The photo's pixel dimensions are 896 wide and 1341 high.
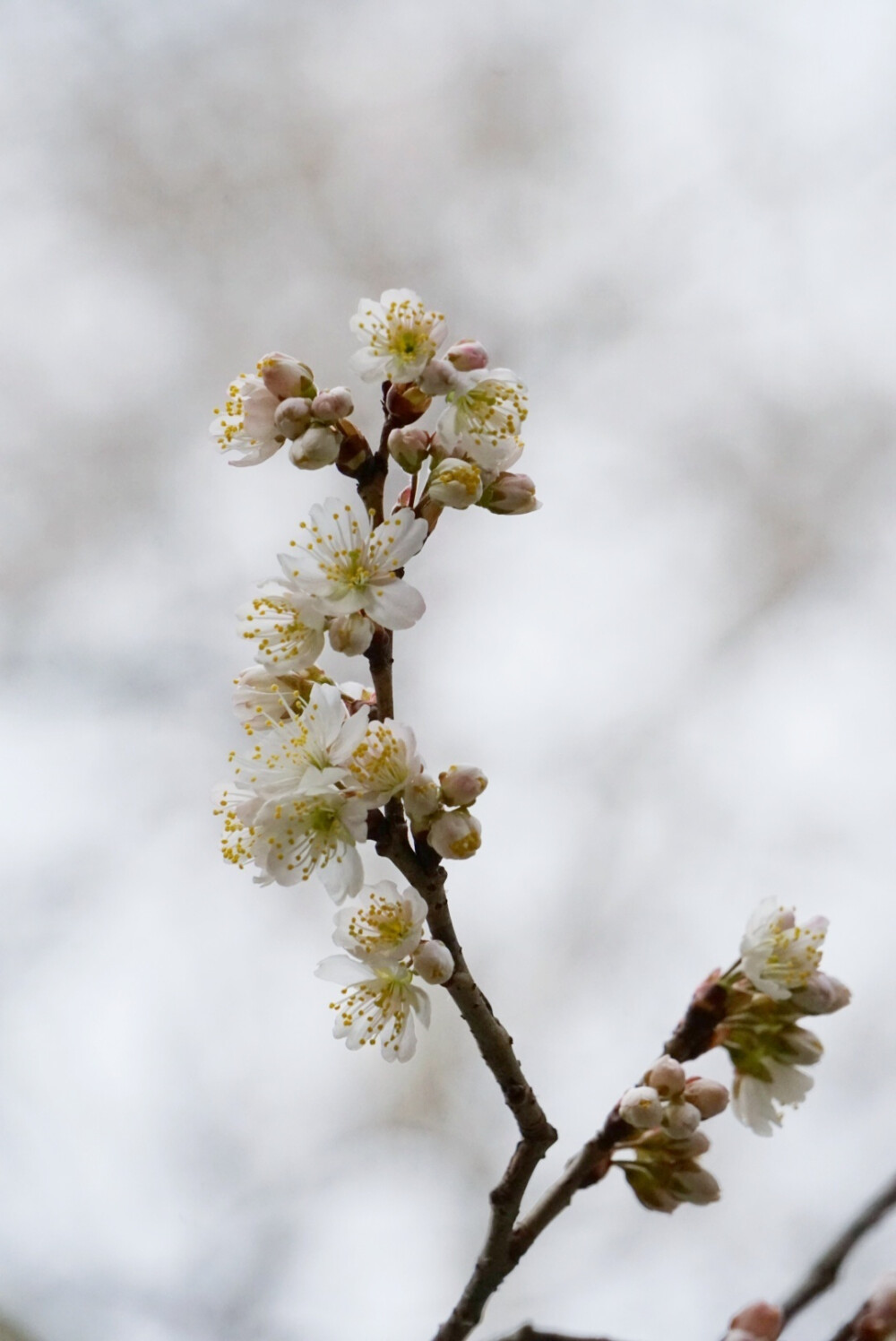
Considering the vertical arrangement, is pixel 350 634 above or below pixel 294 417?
below

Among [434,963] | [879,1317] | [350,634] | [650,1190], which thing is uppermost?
[350,634]

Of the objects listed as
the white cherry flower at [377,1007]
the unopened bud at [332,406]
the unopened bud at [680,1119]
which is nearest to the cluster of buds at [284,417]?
the unopened bud at [332,406]

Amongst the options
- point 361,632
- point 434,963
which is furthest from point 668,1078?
point 361,632

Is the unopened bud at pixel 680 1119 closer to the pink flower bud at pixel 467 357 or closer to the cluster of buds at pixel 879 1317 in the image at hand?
the cluster of buds at pixel 879 1317

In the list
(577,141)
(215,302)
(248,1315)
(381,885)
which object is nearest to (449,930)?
(381,885)

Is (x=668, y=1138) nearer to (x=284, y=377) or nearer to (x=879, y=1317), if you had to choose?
(x=879, y=1317)

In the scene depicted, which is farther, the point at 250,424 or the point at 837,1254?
the point at 250,424
